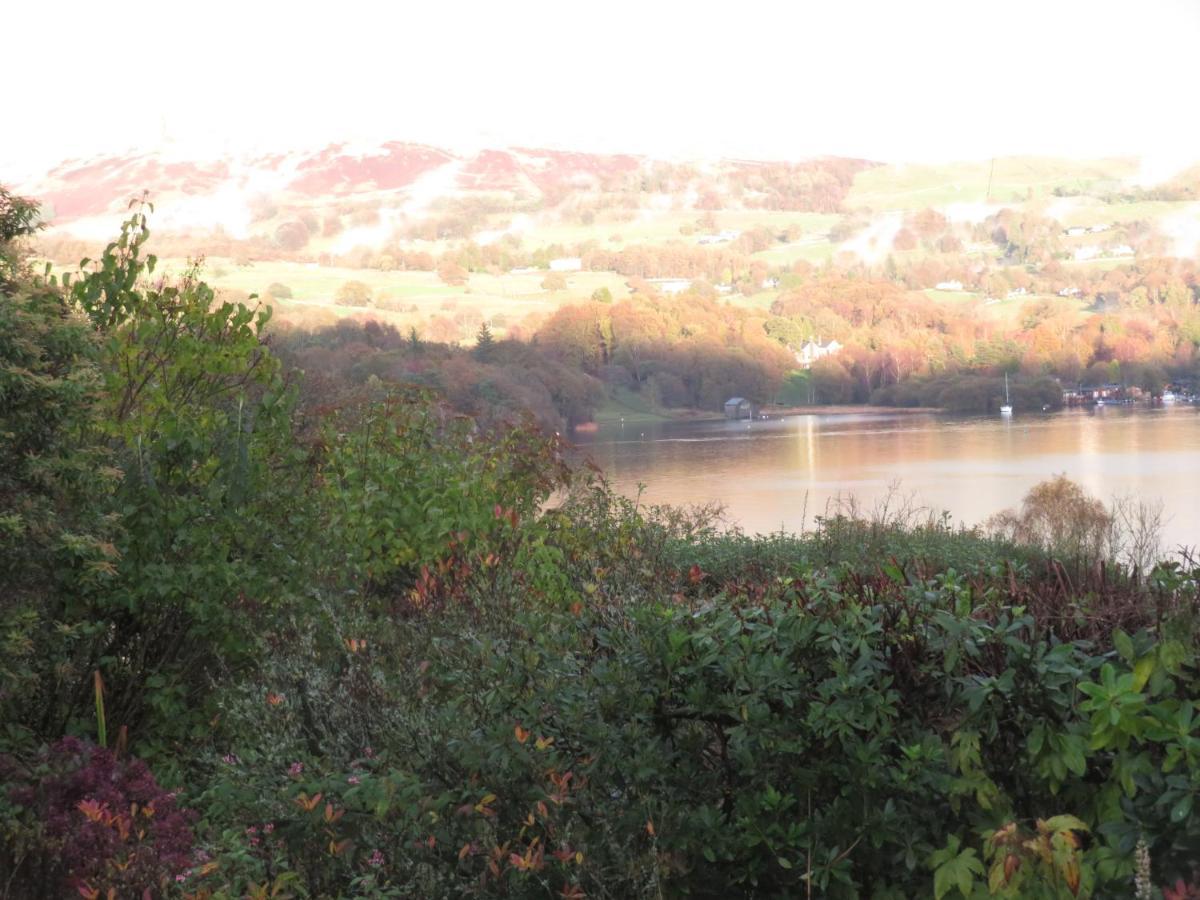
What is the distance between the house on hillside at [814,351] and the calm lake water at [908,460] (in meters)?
10.6

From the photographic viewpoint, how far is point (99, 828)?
247cm

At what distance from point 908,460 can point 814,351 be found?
41641mm

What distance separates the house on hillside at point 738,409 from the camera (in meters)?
76.9

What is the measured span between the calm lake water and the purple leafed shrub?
18.2 m

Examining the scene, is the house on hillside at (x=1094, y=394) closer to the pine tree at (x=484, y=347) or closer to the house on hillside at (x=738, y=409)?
the house on hillside at (x=738, y=409)

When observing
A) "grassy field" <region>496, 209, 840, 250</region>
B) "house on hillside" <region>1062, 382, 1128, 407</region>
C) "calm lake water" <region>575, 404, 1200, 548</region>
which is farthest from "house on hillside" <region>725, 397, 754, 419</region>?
"grassy field" <region>496, 209, 840, 250</region>

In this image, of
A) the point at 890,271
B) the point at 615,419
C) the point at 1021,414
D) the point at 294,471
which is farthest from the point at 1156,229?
the point at 294,471

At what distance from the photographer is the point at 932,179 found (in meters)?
184

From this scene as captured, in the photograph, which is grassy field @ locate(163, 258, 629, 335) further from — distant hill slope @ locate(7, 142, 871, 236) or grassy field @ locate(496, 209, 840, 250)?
distant hill slope @ locate(7, 142, 871, 236)

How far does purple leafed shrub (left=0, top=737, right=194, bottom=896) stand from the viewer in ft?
7.64

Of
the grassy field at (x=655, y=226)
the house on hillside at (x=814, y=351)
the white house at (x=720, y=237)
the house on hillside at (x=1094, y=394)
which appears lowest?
the house on hillside at (x=1094, y=394)

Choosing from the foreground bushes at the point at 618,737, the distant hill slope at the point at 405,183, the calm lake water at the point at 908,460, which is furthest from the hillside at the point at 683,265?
the foreground bushes at the point at 618,737

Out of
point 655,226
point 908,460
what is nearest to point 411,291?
point 655,226

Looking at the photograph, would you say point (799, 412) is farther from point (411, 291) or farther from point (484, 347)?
point (411, 291)
